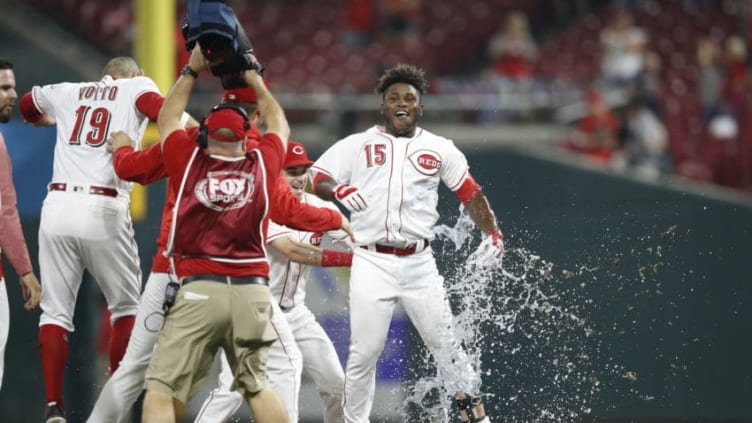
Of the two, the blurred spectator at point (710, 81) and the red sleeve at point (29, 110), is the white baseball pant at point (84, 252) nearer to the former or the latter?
the red sleeve at point (29, 110)

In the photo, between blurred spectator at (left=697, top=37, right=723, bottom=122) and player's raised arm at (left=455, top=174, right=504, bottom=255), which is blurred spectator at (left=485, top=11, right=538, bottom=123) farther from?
player's raised arm at (left=455, top=174, right=504, bottom=255)

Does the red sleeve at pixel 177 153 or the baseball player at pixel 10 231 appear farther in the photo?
the baseball player at pixel 10 231

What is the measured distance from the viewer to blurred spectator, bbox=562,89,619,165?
13508mm

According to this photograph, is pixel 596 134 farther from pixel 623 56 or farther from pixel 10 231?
pixel 10 231

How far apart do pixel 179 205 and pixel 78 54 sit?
31.6 feet

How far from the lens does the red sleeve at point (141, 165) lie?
22.4ft

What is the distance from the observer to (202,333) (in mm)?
6395

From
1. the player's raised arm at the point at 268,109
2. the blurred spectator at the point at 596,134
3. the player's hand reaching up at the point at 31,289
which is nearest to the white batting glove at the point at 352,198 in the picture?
the player's raised arm at the point at 268,109

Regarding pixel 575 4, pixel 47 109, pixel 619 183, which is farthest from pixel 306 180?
pixel 575 4

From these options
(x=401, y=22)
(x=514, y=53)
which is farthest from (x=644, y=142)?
(x=401, y=22)

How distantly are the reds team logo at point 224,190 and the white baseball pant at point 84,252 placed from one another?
4.25 ft

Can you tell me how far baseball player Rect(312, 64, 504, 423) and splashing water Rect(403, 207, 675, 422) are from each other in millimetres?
1008

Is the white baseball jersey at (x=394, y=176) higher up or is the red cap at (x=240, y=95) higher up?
the red cap at (x=240, y=95)

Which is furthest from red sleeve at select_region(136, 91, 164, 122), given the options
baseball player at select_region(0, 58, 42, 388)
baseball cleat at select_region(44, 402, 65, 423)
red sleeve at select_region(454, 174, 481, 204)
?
red sleeve at select_region(454, 174, 481, 204)
